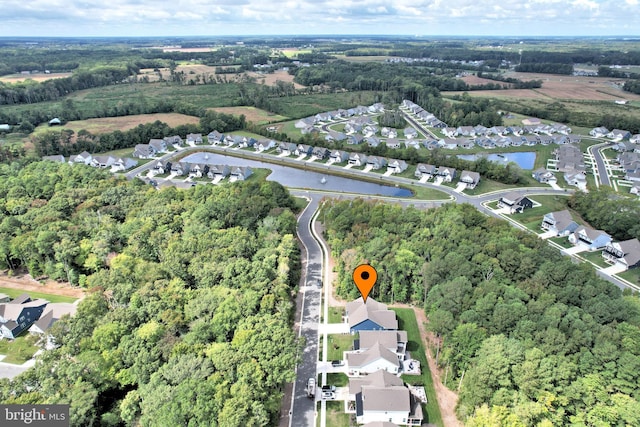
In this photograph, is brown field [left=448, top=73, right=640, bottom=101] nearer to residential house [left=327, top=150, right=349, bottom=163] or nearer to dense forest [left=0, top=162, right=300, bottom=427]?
residential house [left=327, top=150, right=349, bottom=163]

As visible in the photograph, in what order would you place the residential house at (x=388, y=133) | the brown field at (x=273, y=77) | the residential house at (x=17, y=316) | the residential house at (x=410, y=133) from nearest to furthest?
the residential house at (x=17, y=316)
the residential house at (x=410, y=133)
the residential house at (x=388, y=133)
the brown field at (x=273, y=77)

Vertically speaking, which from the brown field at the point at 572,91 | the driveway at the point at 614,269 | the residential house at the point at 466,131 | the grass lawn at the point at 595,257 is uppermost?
the brown field at the point at 572,91

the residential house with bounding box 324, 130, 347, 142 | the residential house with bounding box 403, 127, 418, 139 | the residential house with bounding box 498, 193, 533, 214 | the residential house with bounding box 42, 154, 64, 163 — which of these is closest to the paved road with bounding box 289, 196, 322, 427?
the residential house with bounding box 498, 193, 533, 214

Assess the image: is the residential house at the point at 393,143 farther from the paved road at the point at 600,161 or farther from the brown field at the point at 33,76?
the brown field at the point at 33,76

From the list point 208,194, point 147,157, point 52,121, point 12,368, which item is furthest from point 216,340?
point 52,121

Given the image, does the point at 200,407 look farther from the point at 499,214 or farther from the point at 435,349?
the point at 499,214

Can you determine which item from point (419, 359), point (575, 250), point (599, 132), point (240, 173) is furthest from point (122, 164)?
point (599, 132)

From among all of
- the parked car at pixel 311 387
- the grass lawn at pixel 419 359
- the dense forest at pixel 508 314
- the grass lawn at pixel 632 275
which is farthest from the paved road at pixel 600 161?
the parked car at pixel 311 387
